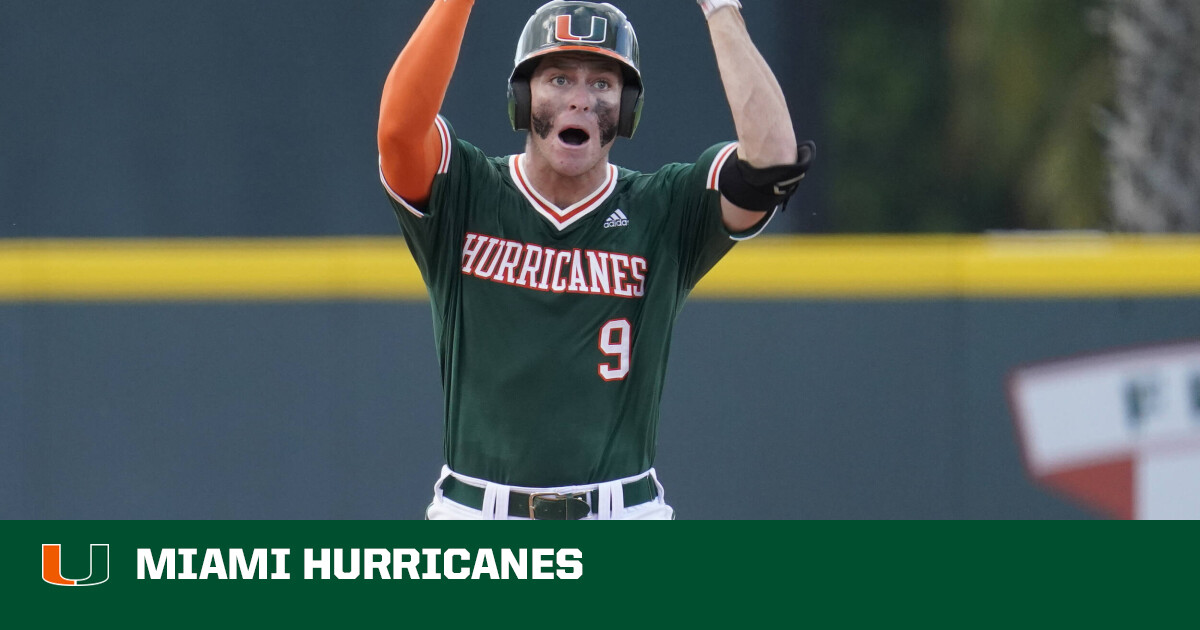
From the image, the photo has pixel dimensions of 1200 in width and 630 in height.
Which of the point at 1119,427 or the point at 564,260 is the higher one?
the point at 564,260

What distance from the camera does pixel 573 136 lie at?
118 inches

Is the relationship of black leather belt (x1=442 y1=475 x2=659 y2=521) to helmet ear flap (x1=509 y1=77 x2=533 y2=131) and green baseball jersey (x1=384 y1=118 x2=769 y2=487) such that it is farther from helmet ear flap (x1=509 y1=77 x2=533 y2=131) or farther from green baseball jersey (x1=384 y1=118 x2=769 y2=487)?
helmet ear flap (x1=509 y1=77 x2=533 y2=131)

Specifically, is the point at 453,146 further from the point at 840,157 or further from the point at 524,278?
the point at 840,157

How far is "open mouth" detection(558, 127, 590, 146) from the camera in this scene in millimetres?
2967

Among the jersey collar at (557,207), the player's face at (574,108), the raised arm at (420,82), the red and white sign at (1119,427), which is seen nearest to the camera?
the raised arm at (420,82)

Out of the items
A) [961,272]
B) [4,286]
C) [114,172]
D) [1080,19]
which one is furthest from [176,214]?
[1080,19]

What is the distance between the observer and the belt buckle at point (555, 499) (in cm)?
301

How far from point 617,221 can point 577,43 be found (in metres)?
0.41

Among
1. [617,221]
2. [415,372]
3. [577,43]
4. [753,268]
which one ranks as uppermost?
[577,43]

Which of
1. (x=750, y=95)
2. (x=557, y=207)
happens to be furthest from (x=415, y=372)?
(x=750, y=95)

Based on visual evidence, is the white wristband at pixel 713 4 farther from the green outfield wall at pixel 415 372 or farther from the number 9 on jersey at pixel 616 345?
the green outfield wall at pixel 415 372

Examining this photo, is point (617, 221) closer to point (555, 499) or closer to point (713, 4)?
point (713, 4)

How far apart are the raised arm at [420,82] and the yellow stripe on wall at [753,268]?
2.06 meters

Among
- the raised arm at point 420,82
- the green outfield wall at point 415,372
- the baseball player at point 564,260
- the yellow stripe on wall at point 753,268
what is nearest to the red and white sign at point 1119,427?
the green outfield wall at point 415,372
